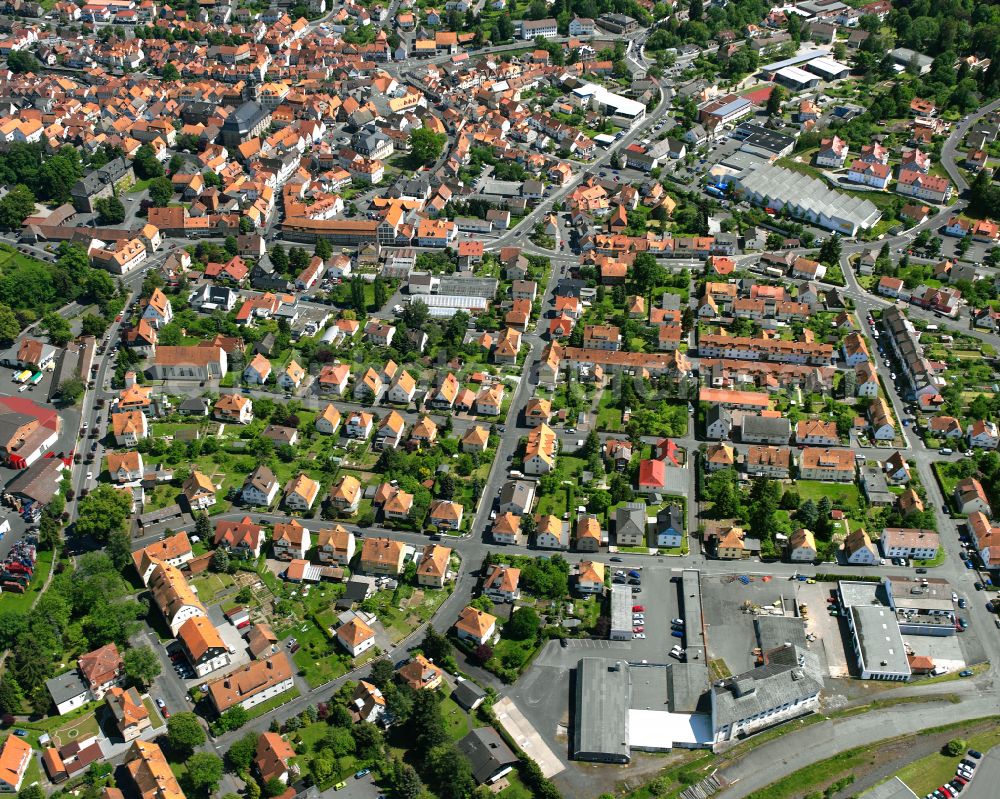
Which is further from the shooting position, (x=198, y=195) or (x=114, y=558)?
(x=198, y=195)

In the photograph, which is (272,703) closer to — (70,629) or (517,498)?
(70,629)

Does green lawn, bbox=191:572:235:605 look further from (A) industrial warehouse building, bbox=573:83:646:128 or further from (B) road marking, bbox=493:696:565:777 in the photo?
(A) industrial warehouse building, bbox=573:83:646:128

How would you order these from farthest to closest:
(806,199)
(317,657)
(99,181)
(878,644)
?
(99,181)
(806,199)
(317,657)
(878,644)

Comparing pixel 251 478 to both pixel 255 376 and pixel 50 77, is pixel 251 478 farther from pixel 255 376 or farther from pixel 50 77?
pixel 50 77

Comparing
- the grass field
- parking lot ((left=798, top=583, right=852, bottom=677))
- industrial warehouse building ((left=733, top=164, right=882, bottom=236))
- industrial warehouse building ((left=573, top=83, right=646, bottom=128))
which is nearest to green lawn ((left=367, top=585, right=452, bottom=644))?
the grass field

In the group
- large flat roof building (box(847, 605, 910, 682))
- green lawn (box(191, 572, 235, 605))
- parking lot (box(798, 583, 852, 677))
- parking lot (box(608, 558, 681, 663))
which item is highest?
large flat roof building (box(847, 605, 910, 682))

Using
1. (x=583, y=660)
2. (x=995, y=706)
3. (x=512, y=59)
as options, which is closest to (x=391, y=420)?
(x=583, y=660)

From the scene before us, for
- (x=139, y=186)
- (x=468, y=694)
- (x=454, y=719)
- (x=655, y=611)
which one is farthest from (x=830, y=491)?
(x=139, y=186)
